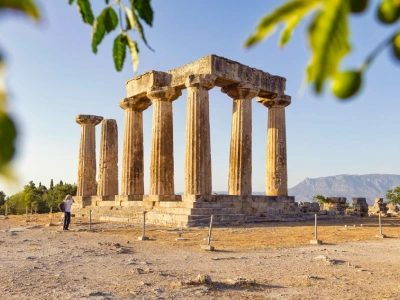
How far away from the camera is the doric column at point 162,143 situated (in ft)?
76.8

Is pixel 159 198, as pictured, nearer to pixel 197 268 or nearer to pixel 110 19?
pixel 197 268

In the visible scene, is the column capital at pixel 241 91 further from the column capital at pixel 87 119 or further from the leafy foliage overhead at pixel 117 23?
the leafy foliage overhead at pixel 117 23

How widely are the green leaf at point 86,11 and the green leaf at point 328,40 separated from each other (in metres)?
1.00

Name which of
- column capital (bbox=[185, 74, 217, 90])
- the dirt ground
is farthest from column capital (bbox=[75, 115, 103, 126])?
the dirt ground

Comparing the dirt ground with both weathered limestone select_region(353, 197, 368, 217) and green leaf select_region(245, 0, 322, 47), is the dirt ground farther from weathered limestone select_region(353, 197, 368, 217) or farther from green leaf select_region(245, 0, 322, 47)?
weathered limestone select_region(353, 197, 368, 217)

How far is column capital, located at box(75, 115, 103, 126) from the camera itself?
31016 millimetres

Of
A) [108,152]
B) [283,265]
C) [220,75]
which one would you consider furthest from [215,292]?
[108,152]

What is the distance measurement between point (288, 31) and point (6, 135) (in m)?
0.50

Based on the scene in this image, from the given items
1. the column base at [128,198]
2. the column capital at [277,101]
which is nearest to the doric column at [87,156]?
the column base at [128,198]

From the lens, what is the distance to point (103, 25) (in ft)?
4.46

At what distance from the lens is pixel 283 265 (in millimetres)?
9117

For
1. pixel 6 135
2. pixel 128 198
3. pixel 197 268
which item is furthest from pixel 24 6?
pixel 128 198

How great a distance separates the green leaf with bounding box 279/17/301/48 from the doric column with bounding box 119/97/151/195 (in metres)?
25.7

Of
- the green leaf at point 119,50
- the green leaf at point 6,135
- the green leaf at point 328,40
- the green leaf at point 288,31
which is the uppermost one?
the green leaf at point 119,50
